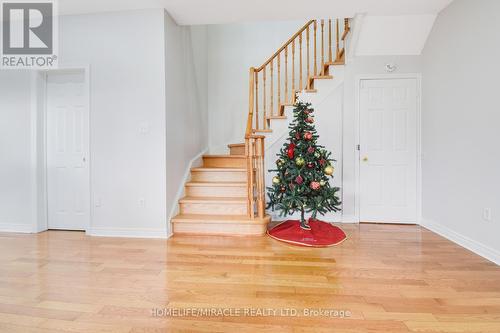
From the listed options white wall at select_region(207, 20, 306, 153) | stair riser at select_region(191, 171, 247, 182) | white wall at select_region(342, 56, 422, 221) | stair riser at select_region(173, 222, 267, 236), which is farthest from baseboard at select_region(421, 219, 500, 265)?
white wall at select_region(207, 20, 306, 153)

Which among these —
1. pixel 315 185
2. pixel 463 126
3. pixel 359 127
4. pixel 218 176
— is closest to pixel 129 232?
pixel 218 176

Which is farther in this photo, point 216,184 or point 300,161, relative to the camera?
point 216,184

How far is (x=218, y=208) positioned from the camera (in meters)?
3.47

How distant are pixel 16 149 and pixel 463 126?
5.31 metres

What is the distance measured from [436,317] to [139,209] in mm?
2999

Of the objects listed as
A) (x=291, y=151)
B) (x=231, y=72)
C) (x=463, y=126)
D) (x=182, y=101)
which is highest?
(x=231, y=72)

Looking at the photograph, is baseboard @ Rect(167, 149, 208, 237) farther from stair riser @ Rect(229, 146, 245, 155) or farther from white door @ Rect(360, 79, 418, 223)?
white door @ Rect(360, 79, 418, 223)

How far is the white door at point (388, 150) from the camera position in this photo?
12.4 ft

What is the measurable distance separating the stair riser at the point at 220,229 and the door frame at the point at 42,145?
3.80 ft

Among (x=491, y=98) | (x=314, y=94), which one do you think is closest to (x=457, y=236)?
(x=491, y=98)

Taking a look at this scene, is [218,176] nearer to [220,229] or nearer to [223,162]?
[223,162]

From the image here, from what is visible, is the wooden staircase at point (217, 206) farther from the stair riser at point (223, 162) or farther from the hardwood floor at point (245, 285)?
the stair riser at point (223, 162)

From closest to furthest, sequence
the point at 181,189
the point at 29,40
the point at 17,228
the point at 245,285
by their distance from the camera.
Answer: the point at 245,285
the point at 29,40
the point at 17,228
the point at 181,189

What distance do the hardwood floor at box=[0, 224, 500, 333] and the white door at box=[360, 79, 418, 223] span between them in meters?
0.81
